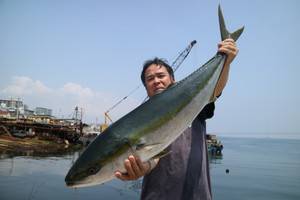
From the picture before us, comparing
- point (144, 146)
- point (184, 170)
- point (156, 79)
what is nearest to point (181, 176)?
point (184, 170)

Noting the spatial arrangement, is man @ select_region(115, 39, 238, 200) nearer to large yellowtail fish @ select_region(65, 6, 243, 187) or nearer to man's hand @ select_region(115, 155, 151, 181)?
man's hand @ select_region(115, 155, 151, 181)

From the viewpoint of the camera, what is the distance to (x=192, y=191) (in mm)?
3498

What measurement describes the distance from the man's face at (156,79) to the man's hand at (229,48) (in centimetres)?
89

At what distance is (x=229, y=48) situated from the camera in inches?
156

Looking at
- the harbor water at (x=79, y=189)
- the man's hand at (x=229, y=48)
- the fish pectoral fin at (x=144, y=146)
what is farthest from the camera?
the harbor water at (x=79, y=189)

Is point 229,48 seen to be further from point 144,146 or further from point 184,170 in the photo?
point 144,146

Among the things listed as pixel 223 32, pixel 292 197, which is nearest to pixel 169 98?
pixel 223 32

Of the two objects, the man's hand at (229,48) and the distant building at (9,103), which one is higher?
the distant building at (9,103)

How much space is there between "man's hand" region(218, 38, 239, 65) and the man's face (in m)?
0.89

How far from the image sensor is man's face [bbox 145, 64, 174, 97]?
4102mm

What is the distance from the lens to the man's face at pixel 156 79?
4.10 metres

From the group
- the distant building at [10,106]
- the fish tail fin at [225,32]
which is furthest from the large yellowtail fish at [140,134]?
the distant building at [10,106]

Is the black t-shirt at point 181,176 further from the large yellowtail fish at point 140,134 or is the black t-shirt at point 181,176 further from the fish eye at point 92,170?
the fish eye at point 92,170

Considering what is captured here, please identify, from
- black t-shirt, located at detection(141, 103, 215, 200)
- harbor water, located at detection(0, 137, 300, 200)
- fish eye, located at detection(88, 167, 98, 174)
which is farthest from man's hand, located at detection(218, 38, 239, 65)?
harbor water, located at detection(0, 137, 300, 200)
